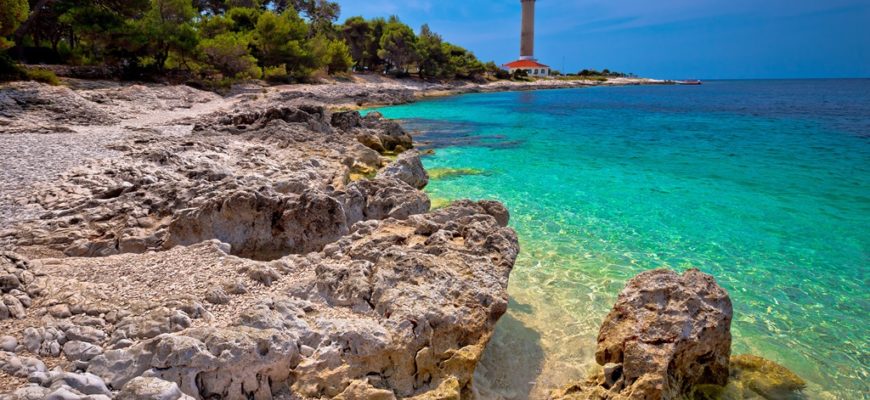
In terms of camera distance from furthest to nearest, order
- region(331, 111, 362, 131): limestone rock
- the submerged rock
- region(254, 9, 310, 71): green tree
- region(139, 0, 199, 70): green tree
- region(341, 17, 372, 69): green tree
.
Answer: region(341, 17, 372, 69): green tree → region(254, 9, 310, 71): green tree → region(139, 0, 199, 70): green tree → region(331, 111, 362, 131): limestone rock → the submerged rock

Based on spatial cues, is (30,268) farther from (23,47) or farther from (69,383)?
(23,47)

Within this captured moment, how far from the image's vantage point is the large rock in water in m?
4.54

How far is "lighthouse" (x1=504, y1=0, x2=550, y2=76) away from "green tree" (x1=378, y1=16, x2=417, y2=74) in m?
35.2

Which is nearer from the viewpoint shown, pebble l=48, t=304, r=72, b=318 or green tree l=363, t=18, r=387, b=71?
pebble l=48, t=304, r=72, b=318

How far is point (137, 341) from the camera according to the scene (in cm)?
385

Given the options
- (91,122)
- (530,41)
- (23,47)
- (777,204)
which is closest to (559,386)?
(777,204)

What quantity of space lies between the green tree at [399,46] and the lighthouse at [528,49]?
35242mm

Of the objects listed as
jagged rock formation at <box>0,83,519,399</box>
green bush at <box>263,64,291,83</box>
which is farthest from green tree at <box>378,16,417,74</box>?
jagged rock formation at <box>0,83,519,399</box>

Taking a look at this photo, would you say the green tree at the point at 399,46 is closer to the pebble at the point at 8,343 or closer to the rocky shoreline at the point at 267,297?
the rocky shoreline at the point at 267,297

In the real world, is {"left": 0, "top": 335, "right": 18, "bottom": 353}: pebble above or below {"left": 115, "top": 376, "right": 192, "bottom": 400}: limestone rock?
above

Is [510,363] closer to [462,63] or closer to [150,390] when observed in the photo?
[150,390]

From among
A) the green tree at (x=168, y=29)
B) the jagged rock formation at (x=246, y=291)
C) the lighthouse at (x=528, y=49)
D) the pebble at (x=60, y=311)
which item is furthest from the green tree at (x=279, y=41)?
the lighthouse at (x=528, y=49)

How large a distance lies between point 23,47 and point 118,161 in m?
31.0

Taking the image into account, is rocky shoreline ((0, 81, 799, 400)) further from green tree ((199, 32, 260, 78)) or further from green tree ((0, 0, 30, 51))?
green tree ((199, 32, 260, 78))
